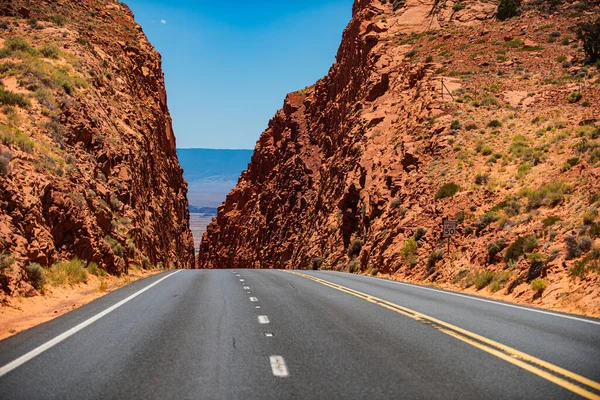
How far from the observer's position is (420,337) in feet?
27.8

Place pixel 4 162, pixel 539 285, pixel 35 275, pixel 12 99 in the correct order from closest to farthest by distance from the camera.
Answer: pixel 35 275, pixel 539 285, pixel 4 162, pixel 12 99

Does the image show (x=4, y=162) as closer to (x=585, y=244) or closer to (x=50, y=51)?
(x=585, y=244)

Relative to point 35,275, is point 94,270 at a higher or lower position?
lower

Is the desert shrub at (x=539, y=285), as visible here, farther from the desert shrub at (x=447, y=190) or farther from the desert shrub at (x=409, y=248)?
the desert shrub at (x=447, y=190)

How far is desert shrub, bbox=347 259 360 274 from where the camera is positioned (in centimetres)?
3491

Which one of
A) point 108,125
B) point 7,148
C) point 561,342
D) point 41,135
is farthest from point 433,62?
point 561,342

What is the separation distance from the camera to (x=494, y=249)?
20.4 m

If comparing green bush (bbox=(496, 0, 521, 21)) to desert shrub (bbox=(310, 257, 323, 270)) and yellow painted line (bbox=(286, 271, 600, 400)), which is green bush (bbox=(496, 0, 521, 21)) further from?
yellow painted line (bbox=(286, 271, 600, 400))

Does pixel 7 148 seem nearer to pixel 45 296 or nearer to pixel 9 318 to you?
pixel 45 296

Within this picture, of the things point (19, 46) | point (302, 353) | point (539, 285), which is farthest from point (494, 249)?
point (19, 46)

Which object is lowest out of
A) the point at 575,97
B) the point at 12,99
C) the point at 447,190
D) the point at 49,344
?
the point at 49,344

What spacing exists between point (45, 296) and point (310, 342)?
9.12 meters

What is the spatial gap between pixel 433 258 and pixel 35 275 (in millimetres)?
16982

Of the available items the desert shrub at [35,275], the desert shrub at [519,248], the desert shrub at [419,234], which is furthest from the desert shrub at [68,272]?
the desert shrub at [419,234]
